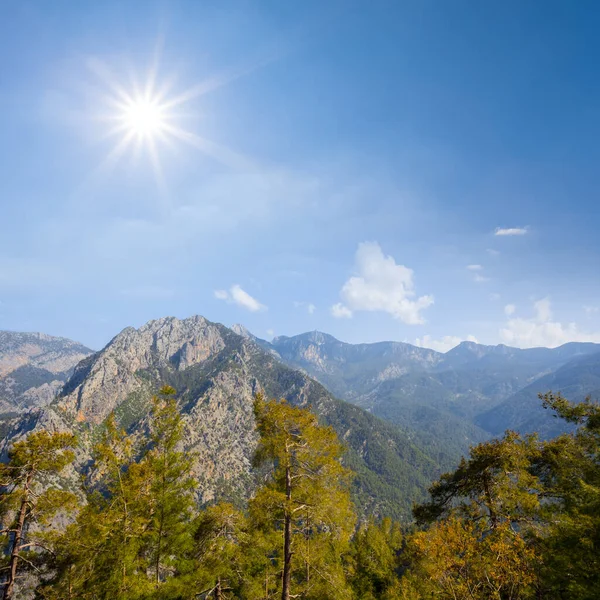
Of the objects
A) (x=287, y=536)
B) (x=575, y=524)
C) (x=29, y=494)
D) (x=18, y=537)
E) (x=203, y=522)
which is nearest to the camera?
(x=575, y=524)

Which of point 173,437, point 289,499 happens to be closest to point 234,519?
point 289,499

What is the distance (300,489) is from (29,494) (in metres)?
12.5

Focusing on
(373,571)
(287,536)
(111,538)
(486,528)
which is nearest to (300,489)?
(287,536)

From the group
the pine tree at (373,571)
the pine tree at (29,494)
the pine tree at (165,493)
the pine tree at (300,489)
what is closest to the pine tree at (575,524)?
the pine tree at (300,489)

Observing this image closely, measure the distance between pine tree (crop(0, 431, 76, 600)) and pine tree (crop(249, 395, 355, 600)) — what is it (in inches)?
377

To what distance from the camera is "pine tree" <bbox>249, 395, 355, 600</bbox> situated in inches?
581

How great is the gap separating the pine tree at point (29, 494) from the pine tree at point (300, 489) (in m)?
9.57

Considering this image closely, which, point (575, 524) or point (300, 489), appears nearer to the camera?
point (575, 524)

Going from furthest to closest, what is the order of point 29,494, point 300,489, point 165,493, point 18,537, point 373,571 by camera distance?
point 373,571
point 165,493
point 300,489
point 18,537
point 29,494

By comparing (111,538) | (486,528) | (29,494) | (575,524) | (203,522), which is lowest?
(486,528)

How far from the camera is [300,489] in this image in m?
15.0

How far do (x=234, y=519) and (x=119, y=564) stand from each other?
5.43 metres

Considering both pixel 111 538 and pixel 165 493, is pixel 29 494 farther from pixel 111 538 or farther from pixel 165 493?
pixel 165 493

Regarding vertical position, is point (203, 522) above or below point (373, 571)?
above
